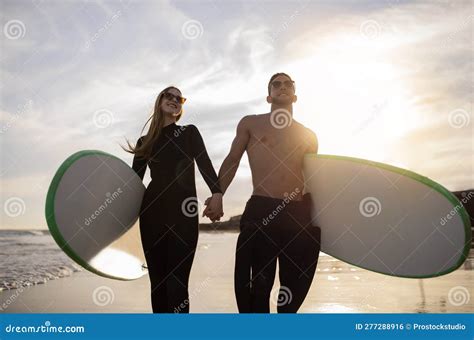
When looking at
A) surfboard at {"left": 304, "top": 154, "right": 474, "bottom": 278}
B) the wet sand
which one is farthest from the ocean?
surfboard at {"left": 304, "top": 154, "right": 474, "bottom": 278}

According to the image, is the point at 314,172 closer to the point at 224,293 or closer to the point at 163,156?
the point at 163,156

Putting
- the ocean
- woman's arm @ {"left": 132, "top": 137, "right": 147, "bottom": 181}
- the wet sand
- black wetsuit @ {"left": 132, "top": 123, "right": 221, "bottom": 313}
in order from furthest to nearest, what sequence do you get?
1. the ocean
2. the wet sand
3. woman's arm @ {"left": 132, "top": 137, "right": 147, "bottom": 181}
4. black wetsuit @ {"left": 132, "top": 123, "right": 221, "bottom": 313}

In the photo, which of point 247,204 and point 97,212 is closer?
point 247,204

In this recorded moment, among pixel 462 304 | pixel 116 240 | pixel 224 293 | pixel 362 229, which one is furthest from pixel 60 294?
pixel 462 304

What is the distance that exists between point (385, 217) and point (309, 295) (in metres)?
1.94

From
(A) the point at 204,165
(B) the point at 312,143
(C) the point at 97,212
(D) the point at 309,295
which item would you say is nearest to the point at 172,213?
(A) the point at 204,165

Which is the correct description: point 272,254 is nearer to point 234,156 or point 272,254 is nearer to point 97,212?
point 234,156

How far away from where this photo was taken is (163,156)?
142 inches

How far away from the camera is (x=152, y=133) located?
3.65 m

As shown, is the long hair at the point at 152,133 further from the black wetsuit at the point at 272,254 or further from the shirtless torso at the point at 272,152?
the black wetsuit at the point at 272,254

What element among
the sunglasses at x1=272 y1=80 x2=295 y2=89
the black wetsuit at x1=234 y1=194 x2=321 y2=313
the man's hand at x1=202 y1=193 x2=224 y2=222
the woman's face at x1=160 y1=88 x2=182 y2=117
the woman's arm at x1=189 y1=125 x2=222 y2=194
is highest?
the sunglasses at x1=272 y1=80 x2=295 y2=89

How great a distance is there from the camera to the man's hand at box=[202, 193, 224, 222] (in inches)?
138

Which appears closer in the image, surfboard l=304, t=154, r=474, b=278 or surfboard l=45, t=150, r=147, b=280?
surfboard l=45, t=150, r=147, b=280

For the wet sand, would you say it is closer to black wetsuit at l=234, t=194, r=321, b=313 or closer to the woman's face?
black wetsuit at l=234, t=194, r=321, b=313
